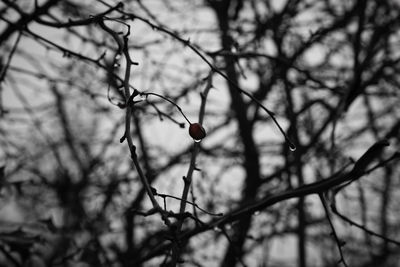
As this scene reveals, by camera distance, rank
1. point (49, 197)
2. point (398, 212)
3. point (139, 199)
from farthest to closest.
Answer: point (398, 212), point (49, 197), point (139, 199)

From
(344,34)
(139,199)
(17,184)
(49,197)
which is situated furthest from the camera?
(49,197)

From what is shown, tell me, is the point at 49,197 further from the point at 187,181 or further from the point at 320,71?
the point at 187,181

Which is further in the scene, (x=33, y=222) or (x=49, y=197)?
(x=49, y=197)

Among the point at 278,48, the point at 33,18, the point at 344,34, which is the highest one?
the point at 344,34

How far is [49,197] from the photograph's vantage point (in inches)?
203

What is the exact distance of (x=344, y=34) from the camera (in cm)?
352

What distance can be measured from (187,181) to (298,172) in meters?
1.67

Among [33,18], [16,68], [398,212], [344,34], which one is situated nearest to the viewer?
[33,18]

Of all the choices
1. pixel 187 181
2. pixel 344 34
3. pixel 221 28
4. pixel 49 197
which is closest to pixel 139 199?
pixel 49 197

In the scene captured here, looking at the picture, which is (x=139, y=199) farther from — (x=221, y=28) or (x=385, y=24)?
(x=385, y=24)

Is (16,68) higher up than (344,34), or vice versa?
(344,34)

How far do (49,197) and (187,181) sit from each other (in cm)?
451

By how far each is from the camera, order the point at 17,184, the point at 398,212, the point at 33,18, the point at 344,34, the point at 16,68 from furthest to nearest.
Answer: the point at 398,212 → the point at 344,34 → the point at 16,68 → the point at 17,184 → the point at 33,18

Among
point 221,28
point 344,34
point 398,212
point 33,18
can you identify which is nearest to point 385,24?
point 344,34
